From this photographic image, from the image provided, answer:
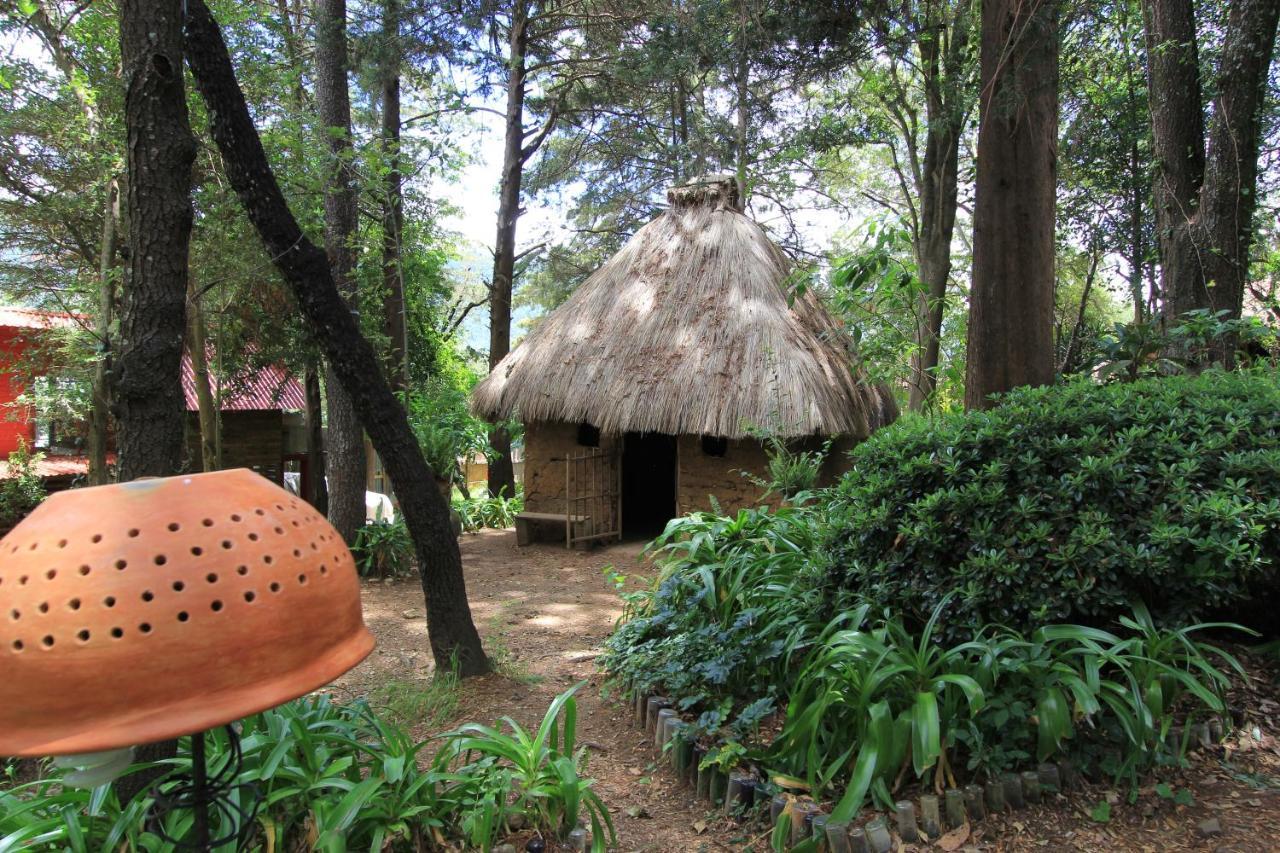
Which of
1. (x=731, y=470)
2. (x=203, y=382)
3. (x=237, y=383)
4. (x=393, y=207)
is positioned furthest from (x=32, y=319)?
(x=731, y=470)

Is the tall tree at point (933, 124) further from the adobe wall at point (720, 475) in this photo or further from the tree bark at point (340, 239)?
the tree bark at point (340, 239)

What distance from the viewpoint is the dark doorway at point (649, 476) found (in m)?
12.3

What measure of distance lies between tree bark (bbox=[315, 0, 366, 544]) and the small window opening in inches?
114

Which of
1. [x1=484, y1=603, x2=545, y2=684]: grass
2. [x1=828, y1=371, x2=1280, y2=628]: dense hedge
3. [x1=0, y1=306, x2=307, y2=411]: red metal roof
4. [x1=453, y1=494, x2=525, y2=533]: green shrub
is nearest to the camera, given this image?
[x1=828, y1=371, x2=1280, y2=628]: dense hedge

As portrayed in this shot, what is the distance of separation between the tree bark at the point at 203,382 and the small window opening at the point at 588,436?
484 centimetres

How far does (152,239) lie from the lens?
104 inches

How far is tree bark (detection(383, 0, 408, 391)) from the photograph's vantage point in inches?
324

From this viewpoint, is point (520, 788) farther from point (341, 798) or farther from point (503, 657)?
point (503, 657)

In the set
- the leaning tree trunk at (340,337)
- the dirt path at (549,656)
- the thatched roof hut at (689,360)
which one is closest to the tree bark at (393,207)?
the thatched roof hut at (689,360)

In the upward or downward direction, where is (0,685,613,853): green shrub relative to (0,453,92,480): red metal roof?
downward

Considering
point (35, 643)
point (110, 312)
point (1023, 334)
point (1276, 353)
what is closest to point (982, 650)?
point (1023, 334)

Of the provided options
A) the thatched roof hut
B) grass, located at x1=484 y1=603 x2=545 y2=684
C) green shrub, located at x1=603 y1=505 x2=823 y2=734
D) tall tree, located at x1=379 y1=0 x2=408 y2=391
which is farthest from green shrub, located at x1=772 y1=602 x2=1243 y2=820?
tall tree, located at x1=379 y1=0 x2=408 y2=391

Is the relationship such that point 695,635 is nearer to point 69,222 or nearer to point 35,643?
point 35,643

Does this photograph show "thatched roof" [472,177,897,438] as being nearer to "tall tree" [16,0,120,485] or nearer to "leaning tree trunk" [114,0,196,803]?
"tall tree" [16,0,120,485]
